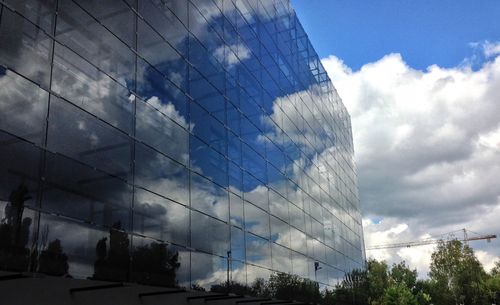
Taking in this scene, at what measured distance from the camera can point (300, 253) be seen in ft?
100

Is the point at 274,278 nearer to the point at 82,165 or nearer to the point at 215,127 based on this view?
the point at 215,127

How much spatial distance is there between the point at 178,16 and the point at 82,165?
358 inches

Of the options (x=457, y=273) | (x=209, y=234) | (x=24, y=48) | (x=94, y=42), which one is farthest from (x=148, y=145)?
(x=457, y=273)

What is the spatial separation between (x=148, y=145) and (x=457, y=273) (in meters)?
75.8

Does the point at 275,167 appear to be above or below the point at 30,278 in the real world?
above

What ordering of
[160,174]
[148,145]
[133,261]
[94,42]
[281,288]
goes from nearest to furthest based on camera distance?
[133,261]
[94,42]
[148,145]
[160,174]
[281,288]

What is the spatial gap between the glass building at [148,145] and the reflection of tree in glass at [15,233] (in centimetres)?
3

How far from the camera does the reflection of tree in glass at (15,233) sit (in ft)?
34.2

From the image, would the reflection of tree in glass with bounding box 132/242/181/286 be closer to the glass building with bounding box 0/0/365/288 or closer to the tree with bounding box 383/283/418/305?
the glass building with bounding box 0/0/365/288

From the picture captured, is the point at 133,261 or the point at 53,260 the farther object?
the point at 133,261

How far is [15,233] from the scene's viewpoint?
10742 mm

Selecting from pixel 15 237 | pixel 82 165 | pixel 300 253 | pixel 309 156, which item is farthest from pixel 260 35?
pixel 15 237

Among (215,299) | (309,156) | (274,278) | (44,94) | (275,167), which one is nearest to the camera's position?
(44,94)

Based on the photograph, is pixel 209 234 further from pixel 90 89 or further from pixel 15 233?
pixel 15 233
